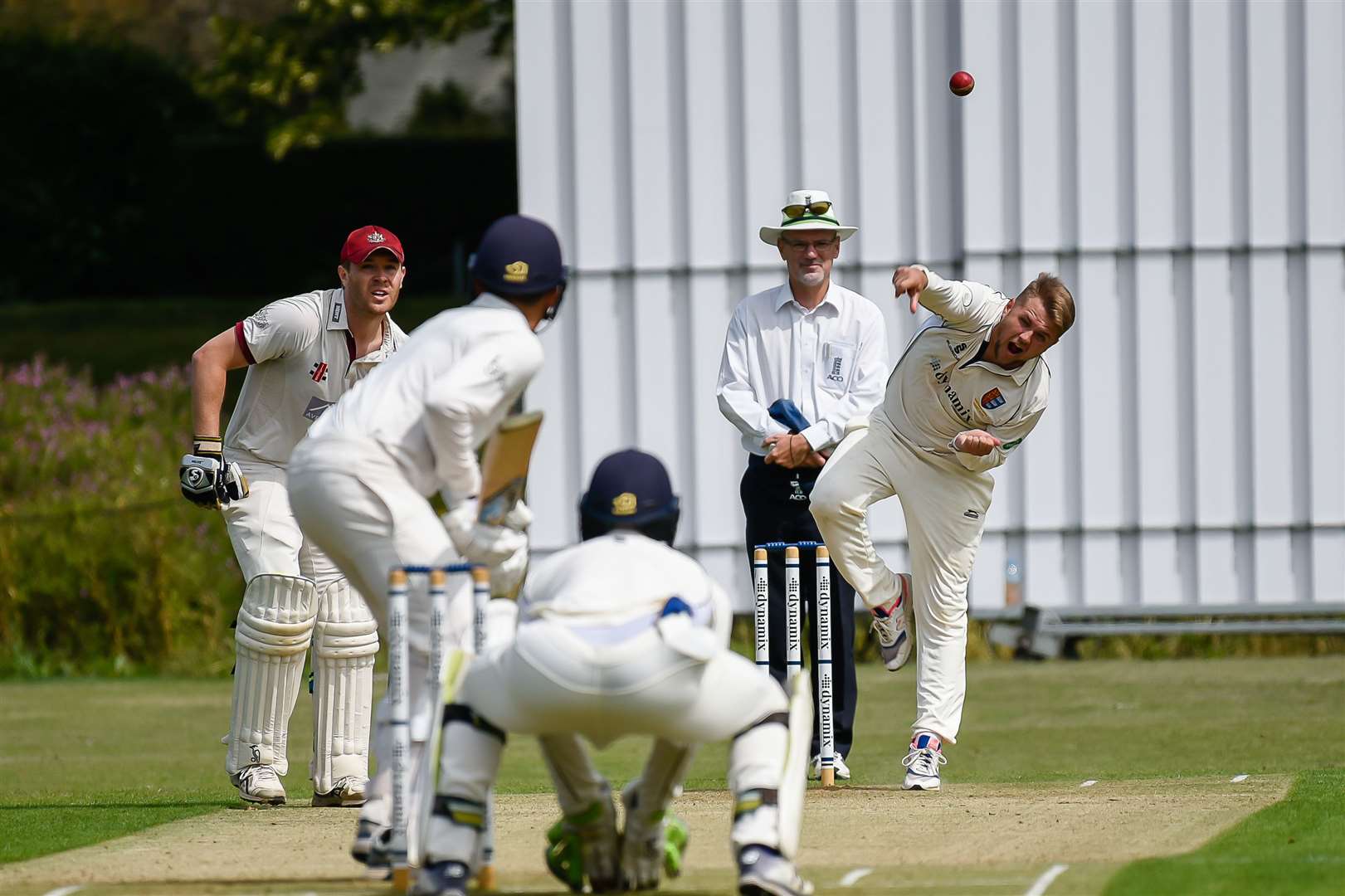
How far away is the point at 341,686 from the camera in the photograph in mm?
6816

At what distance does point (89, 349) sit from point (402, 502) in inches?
651

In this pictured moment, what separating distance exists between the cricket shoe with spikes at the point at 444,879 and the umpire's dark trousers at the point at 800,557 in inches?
122

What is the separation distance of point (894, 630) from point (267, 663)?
2191mm

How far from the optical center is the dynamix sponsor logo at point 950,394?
22.3 ft

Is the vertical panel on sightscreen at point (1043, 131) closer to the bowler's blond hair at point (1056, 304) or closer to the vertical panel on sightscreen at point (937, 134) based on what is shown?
the vertical panel on sightscreen at point (937, 134)

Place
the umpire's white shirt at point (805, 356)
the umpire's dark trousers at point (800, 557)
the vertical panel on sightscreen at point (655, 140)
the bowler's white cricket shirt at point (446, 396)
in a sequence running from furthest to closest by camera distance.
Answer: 1. the vertical panel on sightscreen at point (655, 140)
2. the umpire's white shirt at point (805, 356)
3. the umpire's dark trousers at point (800, 557)
4. the bowler's white cricket shirt at point (446, 396)

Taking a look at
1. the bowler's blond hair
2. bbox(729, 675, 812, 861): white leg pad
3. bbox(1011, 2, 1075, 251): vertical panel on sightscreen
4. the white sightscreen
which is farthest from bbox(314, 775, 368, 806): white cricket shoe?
bbox(1011, 2, 1075, 251): vertical panel on sightscreen

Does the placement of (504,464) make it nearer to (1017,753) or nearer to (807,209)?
(807,209)

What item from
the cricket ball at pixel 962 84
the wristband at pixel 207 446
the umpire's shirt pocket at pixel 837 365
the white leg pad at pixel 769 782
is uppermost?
the cricket ball at pixel 962 84

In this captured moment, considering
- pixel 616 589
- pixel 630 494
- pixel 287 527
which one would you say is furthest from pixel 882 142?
pixel 616 589

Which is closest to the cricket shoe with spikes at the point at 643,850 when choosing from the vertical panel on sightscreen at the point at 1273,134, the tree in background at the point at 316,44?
the vertical panel on sightscreen at the point at 1273,134

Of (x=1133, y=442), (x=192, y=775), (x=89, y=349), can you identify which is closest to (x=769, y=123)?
(x=1133, y=442)

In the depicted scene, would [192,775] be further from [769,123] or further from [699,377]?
[769,123]

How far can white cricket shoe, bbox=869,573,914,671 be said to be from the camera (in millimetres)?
7176
